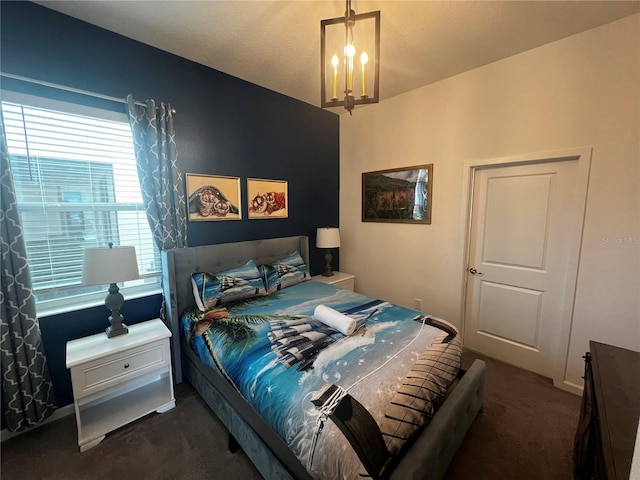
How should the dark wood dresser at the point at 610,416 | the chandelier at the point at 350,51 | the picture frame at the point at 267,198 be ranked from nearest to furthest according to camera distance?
the dark wood dresser at the point at 610,416 < the chandelier at the point at 350,51 < the picture frame at the point at 267,198

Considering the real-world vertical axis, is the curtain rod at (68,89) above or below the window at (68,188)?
above

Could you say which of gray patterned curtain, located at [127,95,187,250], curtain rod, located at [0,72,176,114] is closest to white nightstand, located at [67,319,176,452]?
gray patterned curtain, located at [127,95,187,250]

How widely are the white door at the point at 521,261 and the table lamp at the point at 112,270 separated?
3.11 metres

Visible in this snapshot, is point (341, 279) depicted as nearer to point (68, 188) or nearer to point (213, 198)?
point (213, 198)

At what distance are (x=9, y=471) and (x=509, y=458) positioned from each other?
9.88 ft

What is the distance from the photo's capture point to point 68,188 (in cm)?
192

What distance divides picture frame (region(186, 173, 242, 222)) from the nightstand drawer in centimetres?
118

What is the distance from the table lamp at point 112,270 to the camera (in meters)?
1.74

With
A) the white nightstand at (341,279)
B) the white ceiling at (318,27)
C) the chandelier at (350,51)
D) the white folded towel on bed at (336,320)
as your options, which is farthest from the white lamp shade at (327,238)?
the white ceiling at (318,27)

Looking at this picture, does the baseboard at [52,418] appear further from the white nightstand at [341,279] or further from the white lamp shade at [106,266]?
the white nightstand at [341,279]

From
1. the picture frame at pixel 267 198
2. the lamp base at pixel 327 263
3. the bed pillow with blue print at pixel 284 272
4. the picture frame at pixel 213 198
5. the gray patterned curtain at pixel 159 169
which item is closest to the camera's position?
the gray patterned curtain at pixel 159 169

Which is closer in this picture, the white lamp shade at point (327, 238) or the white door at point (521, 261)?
the white door at point (521, 261)

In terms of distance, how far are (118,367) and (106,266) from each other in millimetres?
711

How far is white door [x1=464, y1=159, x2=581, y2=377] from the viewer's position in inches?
87.5
